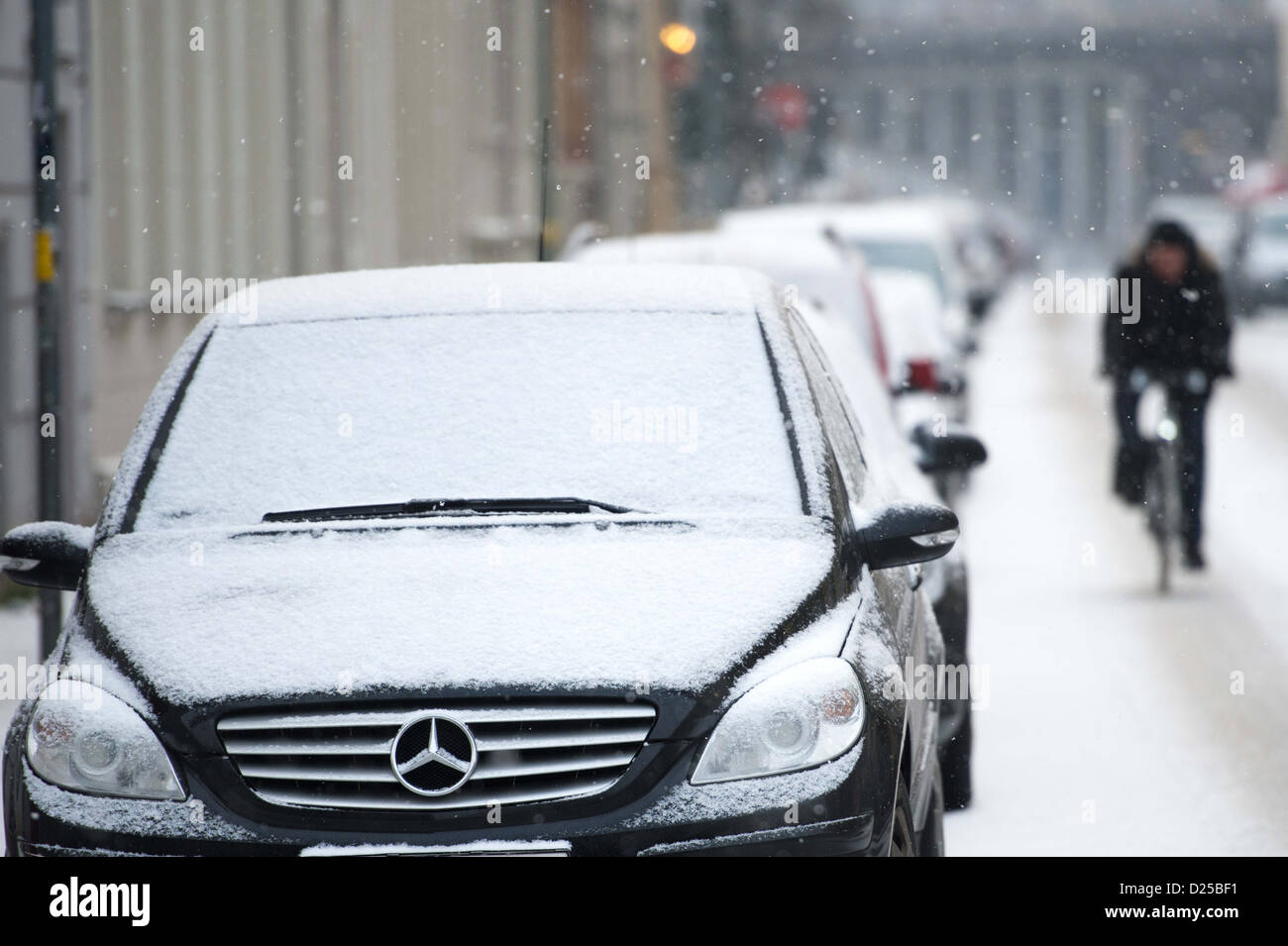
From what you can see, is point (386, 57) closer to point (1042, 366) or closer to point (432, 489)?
point (1042, 366)

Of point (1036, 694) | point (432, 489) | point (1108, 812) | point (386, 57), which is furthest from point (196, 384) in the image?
point (386, 57)

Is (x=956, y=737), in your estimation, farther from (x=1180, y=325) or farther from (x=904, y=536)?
(x=1180, y=325)

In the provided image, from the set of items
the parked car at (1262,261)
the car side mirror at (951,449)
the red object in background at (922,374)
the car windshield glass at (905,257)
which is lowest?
the parked car at (1262,261)

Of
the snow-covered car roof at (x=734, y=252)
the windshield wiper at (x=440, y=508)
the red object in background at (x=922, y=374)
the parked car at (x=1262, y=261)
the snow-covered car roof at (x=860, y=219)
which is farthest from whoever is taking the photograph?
the parked car at (x=1262, y=261)

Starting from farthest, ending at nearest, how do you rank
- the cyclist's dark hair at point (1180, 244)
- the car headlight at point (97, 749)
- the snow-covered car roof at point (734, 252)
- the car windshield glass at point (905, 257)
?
1. the car windshield glass at point (905, 257)
2. the cyclist's dark hair at point (1180, 244)
3. the snow-covered car roof at point (734, 252)
4. the car headlight at point (97, 749)

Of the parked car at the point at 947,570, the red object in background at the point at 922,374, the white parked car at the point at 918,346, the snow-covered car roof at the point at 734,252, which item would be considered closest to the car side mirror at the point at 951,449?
the parked car at the point at 947,570

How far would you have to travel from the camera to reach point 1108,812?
21.8ft

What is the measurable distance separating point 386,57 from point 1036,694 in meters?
14.4

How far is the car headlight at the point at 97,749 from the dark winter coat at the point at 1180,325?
8393mm

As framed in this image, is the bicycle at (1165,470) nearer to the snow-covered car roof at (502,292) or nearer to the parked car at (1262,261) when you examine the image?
the snow-covered car roof at (502,292)

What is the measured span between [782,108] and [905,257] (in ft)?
74.2

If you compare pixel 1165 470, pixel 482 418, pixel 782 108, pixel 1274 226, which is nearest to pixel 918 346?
pixel 1165 470

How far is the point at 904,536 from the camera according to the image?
4781 millimetres

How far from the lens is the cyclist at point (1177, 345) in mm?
11555
